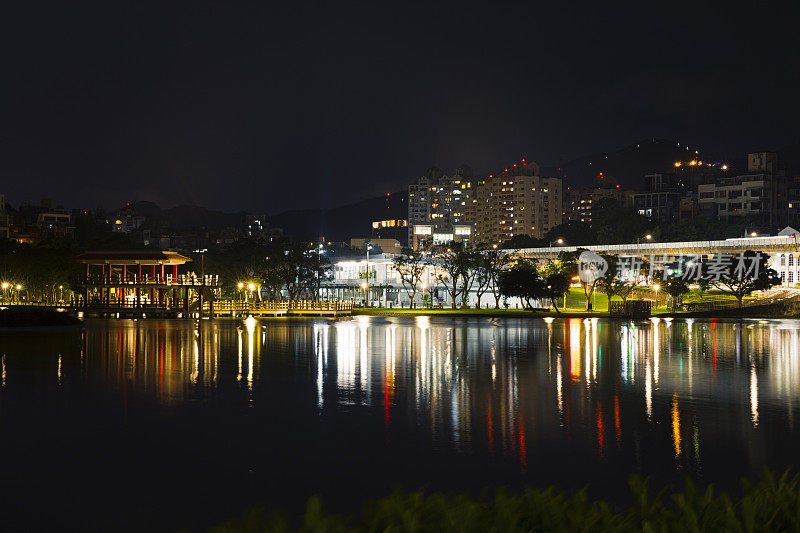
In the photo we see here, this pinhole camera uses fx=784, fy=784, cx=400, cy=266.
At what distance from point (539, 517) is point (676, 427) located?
12.0m

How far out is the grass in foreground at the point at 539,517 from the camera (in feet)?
18.0

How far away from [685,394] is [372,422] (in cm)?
946

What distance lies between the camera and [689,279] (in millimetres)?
95375

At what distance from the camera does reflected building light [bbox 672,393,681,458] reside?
48.3 feet

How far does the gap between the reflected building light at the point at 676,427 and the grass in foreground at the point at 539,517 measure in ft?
27.6

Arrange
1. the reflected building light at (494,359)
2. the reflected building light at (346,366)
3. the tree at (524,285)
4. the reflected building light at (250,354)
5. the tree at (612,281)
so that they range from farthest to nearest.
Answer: the tree at (612,281) → the tree at (524,285) → the reflected building light at (494,359) → the reflected building light at (250,354) → the reflected building light at (346,366)

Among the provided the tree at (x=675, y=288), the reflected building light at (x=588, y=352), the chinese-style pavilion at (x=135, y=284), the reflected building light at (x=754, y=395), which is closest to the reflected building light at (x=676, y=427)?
the reflected building light at (x=754, y=395)

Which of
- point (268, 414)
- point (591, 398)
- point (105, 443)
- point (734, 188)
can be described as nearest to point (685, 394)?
point (591, 398)

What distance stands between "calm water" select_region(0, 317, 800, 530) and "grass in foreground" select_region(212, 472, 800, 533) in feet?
14.4

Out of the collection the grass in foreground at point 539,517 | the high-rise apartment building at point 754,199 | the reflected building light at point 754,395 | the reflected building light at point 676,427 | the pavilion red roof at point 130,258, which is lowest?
the reflected building light at point 754,395

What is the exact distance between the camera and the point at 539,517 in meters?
5.90

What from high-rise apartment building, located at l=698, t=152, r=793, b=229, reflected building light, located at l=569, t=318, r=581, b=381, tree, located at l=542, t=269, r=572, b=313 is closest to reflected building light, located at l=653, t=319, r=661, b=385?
reflected building light, located at l=569, t=318, r=581, b=381

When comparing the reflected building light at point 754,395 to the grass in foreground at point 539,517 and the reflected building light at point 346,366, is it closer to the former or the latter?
the reflected building light at point 346,366

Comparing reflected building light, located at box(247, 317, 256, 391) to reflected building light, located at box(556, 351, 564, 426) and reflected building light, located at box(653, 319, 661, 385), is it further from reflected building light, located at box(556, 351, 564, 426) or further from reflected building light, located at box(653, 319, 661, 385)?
reflected building light, located at box(653, 319, 661, 385)
